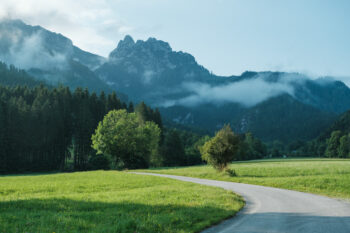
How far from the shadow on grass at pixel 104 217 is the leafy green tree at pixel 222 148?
2540 centimetres

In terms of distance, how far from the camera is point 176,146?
10069cm

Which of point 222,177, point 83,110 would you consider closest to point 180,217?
point 222,177

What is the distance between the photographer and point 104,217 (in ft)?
42.3

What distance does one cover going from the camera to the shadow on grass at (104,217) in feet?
36.0

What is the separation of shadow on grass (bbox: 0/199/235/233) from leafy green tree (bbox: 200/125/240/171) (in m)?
25.4

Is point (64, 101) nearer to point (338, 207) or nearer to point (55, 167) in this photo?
point (55, 167)

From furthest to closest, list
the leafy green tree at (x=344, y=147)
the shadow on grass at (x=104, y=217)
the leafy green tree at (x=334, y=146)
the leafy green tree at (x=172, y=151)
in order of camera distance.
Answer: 1. the leafy green tree at (x=334, y=146)
2. the leafy green tree at (x=344, y=147)
3. the leafy green tree at (x=172, y=151)
4. the shadow on grass at (x=104, y=217)

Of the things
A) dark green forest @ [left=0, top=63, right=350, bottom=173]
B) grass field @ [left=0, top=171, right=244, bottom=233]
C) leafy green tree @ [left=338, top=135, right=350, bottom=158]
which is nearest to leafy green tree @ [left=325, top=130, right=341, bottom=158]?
leafy green tree @ [left=338, top=135, right=350, bottom=158]

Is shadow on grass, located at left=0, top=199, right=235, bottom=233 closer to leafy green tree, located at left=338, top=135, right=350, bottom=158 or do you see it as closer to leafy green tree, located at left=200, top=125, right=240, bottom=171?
leafy green tree, located at left=200, top=125, right=240, bottom=171

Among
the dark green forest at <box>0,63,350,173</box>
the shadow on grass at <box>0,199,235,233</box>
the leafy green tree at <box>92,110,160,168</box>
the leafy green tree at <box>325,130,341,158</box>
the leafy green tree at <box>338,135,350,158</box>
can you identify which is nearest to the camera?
the shadow on grass at <box>0,199,235,233</box>

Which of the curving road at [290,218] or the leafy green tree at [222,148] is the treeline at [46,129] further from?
the curving road at [290,218]

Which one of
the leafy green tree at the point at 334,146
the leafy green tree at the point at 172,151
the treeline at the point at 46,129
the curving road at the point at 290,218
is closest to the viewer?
the curving road at the point at 290,218

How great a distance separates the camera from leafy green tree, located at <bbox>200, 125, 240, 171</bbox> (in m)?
40.7

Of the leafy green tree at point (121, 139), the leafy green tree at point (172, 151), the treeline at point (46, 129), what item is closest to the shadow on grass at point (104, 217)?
the leafy green tree at point (121, 139)
